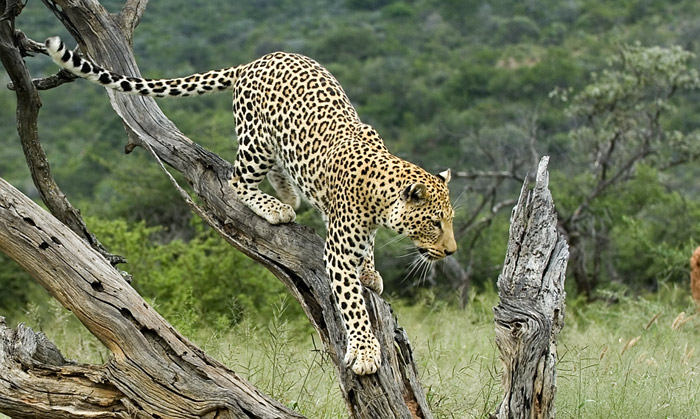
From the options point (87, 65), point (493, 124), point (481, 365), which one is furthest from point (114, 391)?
point (493, 124)

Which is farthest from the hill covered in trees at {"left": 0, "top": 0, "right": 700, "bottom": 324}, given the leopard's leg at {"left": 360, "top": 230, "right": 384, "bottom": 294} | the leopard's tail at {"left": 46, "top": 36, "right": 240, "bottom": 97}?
the leopard's tail at {"left": 46, "top": 36, "right": 240, "bottom": 97}

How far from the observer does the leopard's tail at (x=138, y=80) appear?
5.88 m

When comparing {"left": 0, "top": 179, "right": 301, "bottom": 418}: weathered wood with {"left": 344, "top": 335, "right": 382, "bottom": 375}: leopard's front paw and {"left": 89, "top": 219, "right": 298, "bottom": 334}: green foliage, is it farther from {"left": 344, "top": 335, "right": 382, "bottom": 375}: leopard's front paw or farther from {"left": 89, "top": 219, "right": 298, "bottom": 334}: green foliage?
{"left": 89, "top": 219, "right": 298, "bottom": 334}: green foliage

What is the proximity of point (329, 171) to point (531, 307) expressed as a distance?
179cm

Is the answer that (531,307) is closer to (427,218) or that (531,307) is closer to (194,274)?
(427,218)

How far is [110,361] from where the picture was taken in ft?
17.5

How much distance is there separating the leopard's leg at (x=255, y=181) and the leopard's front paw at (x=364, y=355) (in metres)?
1.15

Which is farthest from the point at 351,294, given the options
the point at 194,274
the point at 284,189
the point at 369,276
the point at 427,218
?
the point at 194,274

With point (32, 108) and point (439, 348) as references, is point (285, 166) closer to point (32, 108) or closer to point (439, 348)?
point (32, 108)

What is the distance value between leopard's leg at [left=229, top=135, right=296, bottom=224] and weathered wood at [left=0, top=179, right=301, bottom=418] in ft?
4.26

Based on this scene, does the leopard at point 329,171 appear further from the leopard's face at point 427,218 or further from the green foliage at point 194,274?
the green foliage at point 194,274

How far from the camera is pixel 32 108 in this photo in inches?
253

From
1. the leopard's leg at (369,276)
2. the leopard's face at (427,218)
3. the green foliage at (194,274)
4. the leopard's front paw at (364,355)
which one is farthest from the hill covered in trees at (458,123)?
the leopard's front paw at (364,355)

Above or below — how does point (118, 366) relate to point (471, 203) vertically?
below
